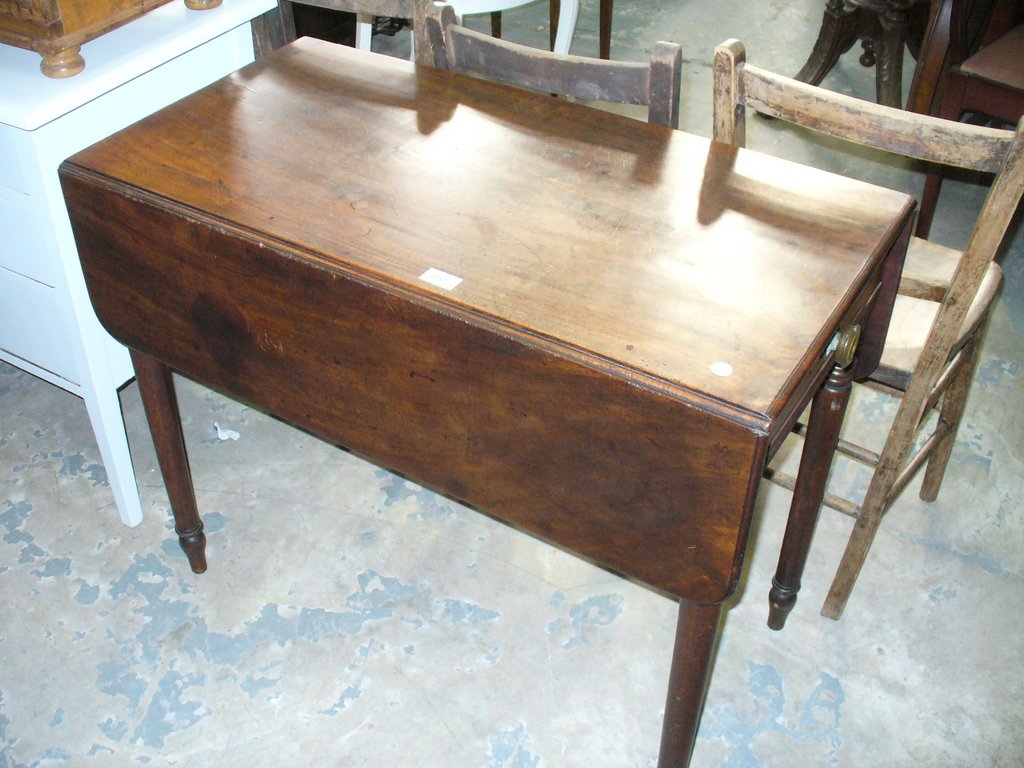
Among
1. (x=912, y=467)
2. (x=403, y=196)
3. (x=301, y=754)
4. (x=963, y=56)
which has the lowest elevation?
(x=301, y=754)

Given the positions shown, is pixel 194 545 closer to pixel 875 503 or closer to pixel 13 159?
pixel 13 159

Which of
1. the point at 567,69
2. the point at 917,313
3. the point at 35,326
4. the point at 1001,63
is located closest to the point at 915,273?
the point at 917,313

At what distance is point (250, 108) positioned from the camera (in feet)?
5.33

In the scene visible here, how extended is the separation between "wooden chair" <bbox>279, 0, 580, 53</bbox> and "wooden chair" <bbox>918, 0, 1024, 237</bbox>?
0.98 meters

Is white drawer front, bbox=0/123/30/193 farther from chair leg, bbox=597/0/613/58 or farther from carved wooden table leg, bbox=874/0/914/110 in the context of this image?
carved wooden table leg, bbox=874/0/914/110

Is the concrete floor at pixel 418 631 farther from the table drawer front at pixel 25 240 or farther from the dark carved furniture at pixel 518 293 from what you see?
the table drawer front at pixel 25 240

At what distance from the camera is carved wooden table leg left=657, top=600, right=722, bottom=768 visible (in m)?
1.28

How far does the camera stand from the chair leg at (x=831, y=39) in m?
3.20

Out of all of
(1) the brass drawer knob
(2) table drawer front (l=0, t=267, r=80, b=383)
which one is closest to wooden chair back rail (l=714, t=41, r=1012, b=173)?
(1) the brass drawer knob

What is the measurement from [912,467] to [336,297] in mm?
1052

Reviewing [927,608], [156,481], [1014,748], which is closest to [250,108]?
[156,481]

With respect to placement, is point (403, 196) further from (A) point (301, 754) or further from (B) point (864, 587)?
(B) point (864, 587)

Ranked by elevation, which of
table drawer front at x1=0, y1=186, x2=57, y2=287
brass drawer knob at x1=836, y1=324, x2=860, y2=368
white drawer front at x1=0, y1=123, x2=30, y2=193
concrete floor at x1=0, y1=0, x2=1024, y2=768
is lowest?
concrete floor at x1=0, y1=0, x2=1024, y2=768

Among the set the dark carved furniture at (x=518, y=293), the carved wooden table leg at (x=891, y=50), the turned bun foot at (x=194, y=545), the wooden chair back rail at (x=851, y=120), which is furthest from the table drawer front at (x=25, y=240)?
the carved wooden table leg at (x=891, y=50)
